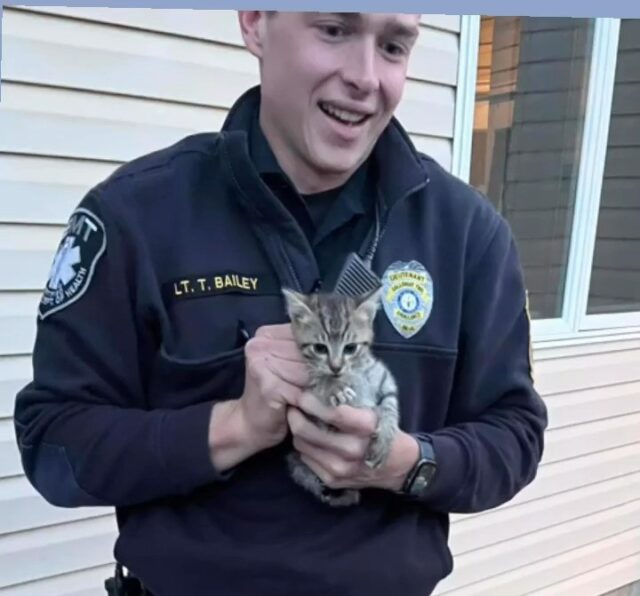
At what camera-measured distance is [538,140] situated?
2795mm

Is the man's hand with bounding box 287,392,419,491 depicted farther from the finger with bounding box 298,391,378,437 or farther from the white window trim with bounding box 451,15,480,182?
the white window trim with bounding box 451,15,480,182

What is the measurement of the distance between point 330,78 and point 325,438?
0.40 metres

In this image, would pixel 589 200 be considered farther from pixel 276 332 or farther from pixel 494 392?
pixel 276 332

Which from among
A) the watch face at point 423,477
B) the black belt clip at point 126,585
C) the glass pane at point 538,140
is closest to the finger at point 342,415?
the watch face at point 423,477

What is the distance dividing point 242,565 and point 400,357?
1.02ft

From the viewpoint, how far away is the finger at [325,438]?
2.80ft

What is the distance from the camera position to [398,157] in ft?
3.31

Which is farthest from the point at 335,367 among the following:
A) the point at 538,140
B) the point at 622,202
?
the point at 622,202

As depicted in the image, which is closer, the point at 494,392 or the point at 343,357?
the point at 343,357

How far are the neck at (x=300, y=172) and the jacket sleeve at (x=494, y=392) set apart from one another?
0.70ft

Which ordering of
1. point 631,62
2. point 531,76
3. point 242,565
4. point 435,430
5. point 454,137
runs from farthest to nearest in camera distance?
point 631,62, point 531,76, point 454,137, point 435,430, point 242,565

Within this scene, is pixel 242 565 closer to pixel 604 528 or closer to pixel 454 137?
pixel 454 137

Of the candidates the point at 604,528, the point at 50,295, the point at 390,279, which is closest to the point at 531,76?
the point at 604,528

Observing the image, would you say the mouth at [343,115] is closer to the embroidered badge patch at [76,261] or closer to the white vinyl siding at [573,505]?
the embroidered badge patch at [76,261]
